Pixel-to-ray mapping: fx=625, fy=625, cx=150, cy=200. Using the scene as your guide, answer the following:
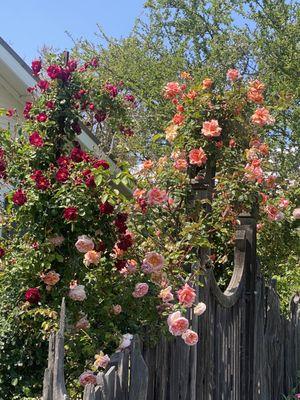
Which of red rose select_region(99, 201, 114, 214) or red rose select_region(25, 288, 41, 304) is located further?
red rose select_region(99, 201, 114, 214)

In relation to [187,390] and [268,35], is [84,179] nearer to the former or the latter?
[187,390]

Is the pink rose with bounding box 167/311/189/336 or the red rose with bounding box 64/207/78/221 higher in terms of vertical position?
the red rose with bounding box 64/207/78/221

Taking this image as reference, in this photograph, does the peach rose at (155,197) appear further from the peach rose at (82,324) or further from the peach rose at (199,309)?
the peach rose at (82,324)

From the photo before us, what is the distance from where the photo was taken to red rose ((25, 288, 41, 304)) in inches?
140

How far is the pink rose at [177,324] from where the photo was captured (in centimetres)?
349

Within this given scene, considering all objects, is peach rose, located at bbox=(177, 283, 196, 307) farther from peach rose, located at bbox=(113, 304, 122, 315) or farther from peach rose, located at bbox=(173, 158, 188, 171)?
peach rose, located at bbox=(173, 158, 188, 171)

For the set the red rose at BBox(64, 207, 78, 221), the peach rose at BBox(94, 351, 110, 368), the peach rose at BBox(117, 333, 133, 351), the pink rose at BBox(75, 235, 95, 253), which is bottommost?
the peach rose at BBox(94, 351, 110, 368)

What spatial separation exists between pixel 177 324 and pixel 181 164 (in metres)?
1.72

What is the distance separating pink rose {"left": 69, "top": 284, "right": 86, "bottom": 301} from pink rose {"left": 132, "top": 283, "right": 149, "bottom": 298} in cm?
30

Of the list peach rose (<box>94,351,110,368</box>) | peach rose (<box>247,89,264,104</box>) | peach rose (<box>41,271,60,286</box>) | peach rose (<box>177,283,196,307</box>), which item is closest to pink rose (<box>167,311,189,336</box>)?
peach rose (<box>177,283,196,307</box>)

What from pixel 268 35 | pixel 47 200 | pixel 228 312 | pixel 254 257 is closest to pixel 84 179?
pixel 47 200

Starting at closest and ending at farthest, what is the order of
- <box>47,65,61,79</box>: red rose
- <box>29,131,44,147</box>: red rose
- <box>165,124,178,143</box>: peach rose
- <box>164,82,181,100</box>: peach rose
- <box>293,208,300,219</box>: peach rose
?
1. <box>29,131,44,147</box>: red rose
2. <box>47,65,61,79</box>: red rose
3. <box>165,124,178,143</box>: peach rose
4. <box>164,82,181,100</box>: peach rose
5. <box>293,208,300,219</box>: peach rose

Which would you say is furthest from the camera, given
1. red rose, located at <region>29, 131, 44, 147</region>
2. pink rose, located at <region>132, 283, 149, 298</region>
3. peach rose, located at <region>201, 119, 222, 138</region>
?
peach rose, located at <region>201, 119, 222, 138</region>

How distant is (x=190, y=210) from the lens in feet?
16.0
